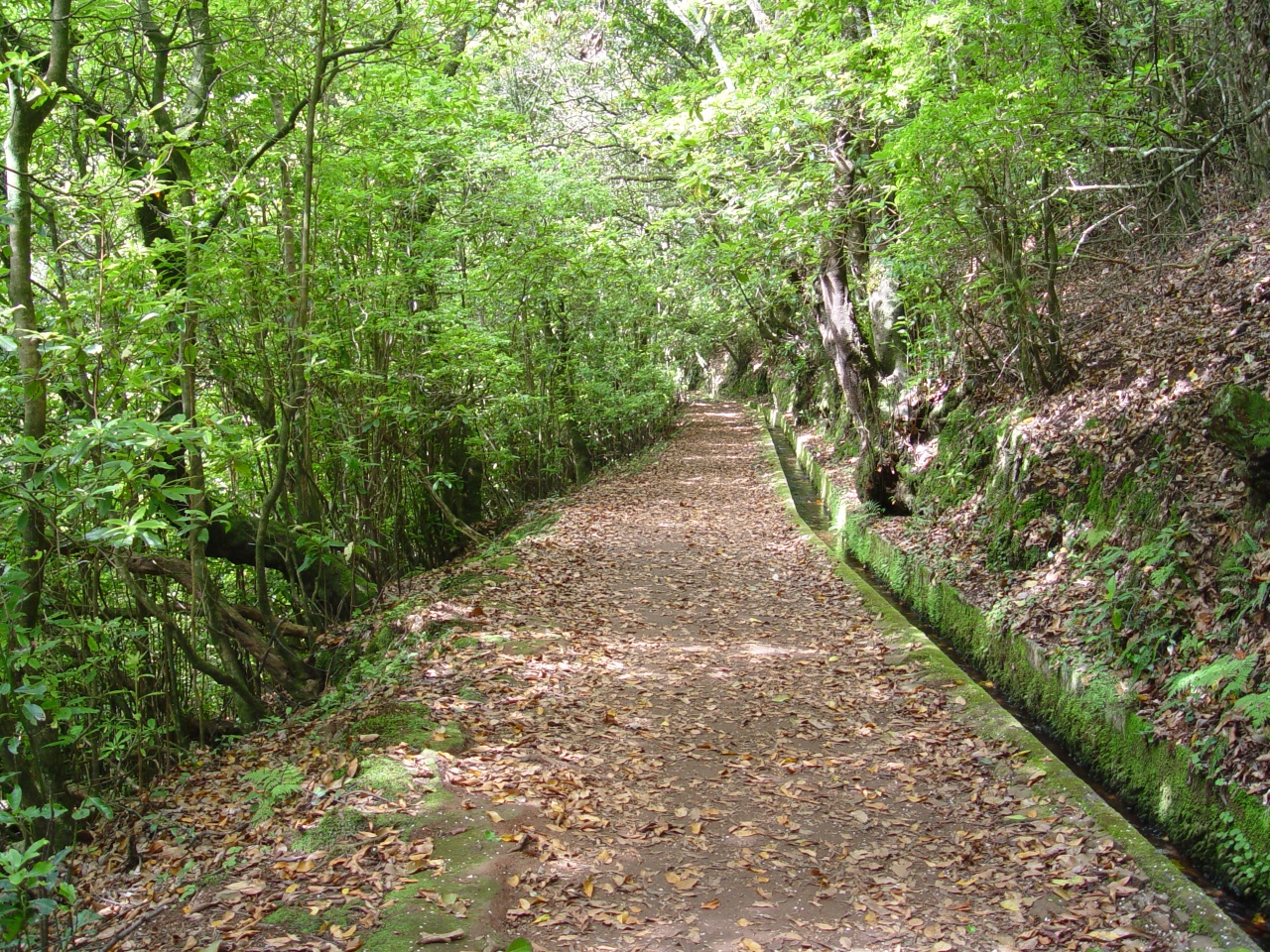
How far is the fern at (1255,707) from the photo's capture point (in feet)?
13.4

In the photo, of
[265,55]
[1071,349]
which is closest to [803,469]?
[1071,349]

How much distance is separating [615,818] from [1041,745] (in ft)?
9.17

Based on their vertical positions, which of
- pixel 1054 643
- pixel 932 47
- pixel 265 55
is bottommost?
pixel 1054 643

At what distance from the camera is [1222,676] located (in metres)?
4.50

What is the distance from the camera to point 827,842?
15.4 ft

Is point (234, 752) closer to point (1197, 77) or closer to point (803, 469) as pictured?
point (1197, 77)

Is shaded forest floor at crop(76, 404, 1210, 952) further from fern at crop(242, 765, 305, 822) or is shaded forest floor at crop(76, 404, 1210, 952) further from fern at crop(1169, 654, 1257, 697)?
fern at crop(1169, 654, 1257, 697)

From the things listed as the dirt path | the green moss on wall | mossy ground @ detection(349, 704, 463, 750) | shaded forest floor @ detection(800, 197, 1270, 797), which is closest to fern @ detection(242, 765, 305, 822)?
mossy ground @ detection(349, 704, 463, 750)

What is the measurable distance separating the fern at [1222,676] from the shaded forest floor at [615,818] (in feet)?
3.08

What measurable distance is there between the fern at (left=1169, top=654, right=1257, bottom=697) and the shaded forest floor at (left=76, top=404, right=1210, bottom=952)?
0.94 m

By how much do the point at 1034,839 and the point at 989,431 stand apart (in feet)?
18.9

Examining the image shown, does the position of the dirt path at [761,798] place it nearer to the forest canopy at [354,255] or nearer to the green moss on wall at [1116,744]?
the green moss on wall at [1116,744]

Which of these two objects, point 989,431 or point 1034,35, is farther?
point 989,431

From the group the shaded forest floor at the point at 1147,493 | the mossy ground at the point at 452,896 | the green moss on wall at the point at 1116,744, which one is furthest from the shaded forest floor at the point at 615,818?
the shaded forest floor at the point at 1147,493
